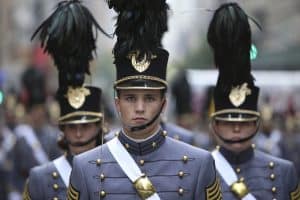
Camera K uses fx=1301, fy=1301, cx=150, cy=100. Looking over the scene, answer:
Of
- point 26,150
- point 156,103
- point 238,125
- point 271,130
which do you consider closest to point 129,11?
point 156,103

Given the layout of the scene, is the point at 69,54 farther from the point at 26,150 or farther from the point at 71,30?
the point at 26,150

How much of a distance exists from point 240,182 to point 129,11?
2515mm

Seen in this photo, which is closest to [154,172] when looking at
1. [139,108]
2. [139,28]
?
[139,108]

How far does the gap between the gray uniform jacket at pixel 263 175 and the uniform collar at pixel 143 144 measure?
1.96 m

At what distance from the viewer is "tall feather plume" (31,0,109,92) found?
1166 cm

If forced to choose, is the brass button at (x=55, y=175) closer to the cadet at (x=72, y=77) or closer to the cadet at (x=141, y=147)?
the cadet at (x=72, y=77)

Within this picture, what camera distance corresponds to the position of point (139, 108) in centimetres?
895

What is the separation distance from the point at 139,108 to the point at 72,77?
2863 mm

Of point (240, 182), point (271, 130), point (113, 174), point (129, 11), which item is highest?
point (129, 11)

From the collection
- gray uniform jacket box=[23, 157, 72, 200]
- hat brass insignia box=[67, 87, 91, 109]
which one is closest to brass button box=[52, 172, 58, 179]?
gray uniform jacket box=[23, 157, 72, 200]

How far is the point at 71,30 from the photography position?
11.7 metres

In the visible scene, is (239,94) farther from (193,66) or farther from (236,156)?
(193,66)

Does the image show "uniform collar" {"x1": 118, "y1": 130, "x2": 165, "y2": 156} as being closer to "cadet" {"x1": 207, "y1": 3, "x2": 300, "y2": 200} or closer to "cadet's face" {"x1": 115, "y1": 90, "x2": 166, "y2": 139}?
"cadet's face" {"x1": 115, "y1": 90, "x2": 166, "y2": 139}

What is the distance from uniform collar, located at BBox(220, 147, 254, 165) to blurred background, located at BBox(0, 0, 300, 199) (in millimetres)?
1280
